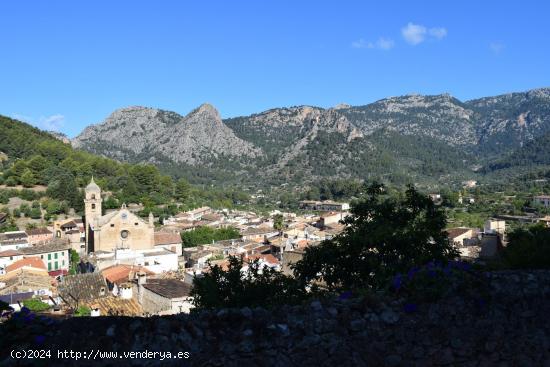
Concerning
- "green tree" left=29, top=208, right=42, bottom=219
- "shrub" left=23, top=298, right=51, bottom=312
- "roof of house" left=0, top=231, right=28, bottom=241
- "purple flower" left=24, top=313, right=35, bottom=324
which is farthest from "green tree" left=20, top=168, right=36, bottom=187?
"purple flower" left=24, top=313, right=35, bottom=324

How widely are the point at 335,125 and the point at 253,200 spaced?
68.6m

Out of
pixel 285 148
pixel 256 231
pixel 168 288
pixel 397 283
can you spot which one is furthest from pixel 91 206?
pixel 285 148

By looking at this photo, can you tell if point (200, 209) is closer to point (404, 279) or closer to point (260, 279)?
point (260, 279)

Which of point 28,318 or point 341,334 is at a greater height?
point 28,318

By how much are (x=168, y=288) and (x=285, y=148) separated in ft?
480

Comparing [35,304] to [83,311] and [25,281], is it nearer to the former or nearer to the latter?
[83,311]

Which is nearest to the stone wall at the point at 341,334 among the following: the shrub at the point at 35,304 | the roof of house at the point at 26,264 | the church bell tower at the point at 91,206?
the shrub at the point at 35,304

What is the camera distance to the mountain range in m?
145

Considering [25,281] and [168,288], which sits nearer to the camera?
Result: [168,288]

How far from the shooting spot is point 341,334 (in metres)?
5.96

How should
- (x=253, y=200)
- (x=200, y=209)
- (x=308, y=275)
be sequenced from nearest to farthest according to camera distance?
(x=308, y=275), (x=200, y=209), (x=253, y=200)

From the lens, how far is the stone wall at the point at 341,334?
538 centimetres

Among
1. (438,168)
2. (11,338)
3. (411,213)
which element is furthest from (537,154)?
(11,338)

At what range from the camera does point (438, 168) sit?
152 m
